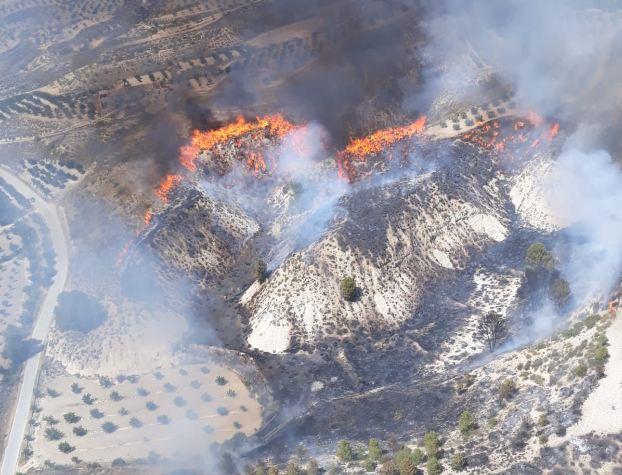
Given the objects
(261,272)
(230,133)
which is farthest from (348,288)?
(230,133)

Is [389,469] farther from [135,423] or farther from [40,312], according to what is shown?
[40,312]

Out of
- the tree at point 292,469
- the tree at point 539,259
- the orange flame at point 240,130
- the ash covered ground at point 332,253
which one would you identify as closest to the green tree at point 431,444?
the ash covered ground at point 332,253

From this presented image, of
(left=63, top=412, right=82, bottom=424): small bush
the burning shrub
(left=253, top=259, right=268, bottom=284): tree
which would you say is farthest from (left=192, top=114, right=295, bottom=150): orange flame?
(left=63, top=412, right=82, bottom=424): small bush

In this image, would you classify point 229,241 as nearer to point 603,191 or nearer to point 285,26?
point 603,191

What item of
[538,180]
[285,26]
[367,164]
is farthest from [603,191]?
[285,26]

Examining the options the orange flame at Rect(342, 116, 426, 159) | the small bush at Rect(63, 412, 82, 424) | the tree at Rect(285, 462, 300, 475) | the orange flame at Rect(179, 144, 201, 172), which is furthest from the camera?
the orange flame at Rect(342, 116, 426, 159)

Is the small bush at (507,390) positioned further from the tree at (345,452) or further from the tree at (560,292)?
the tree at (560,292)

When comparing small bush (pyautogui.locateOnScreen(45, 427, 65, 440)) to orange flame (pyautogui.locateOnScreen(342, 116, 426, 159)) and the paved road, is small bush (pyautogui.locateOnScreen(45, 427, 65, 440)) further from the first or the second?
orange flame (pyautogui.locateOnScreen(342, 116, 426, 159))
